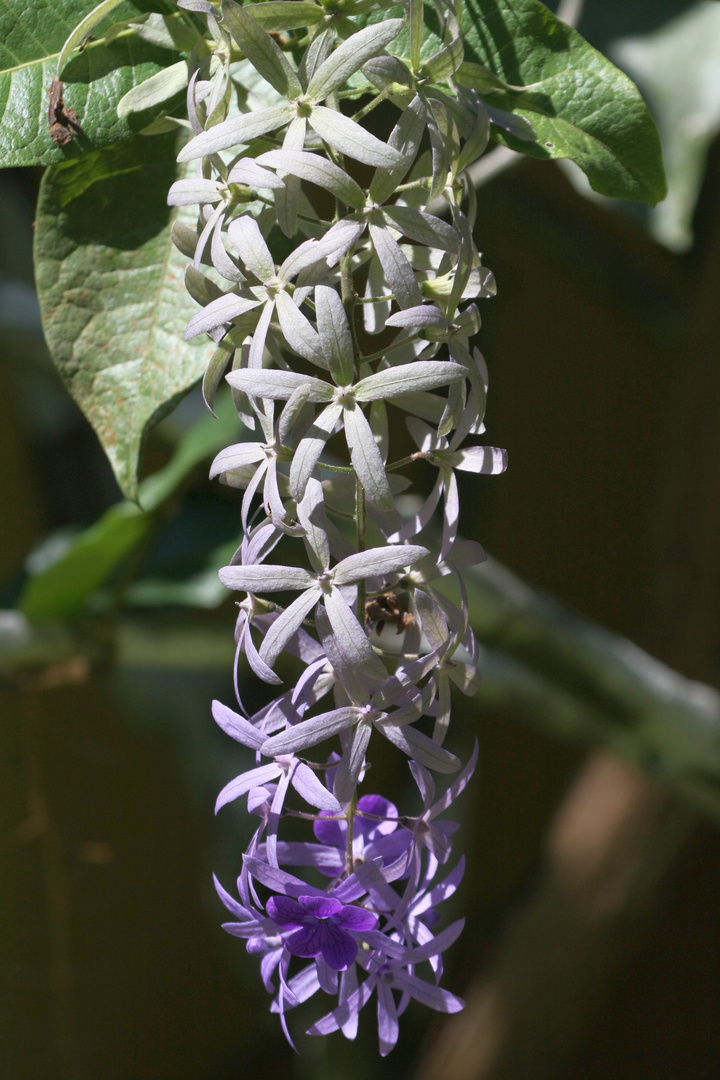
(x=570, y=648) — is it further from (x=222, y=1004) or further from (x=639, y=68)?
(x=222, y=1004)

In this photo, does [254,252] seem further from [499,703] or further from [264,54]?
[499,703]

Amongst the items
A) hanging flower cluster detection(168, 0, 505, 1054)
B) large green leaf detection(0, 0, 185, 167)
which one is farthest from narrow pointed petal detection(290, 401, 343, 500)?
large green leaf detection(0, 0, 185, 167)

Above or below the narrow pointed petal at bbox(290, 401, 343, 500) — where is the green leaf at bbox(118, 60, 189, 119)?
above

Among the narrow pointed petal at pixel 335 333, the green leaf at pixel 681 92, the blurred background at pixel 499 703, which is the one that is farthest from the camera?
the blurred background at pixel 499 703

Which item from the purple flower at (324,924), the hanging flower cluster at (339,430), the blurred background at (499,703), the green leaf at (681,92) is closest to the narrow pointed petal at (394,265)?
the hanging flower cluster at (339,430)

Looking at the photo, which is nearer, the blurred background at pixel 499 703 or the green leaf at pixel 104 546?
the green leaf at pixel 104 546

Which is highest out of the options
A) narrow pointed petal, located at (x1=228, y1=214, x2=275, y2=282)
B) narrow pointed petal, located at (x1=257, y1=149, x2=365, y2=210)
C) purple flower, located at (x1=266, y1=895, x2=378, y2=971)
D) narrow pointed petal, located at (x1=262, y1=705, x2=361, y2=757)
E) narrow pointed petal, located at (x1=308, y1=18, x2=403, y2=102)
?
narrow pointed petal, located at (x1=308, y1=18, x2=403, y2=102)

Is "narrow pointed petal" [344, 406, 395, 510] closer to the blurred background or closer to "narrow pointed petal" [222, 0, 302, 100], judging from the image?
"narrow pointed petal" [222, 0, 302, 100]

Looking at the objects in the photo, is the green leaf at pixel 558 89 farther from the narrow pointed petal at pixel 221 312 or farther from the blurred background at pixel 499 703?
the blurred background at pixel 499 703
